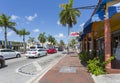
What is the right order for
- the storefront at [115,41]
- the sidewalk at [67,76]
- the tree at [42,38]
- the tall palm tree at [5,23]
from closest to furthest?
the sidewalk at [67,76] < the storefront at [115,41] < the tall palm tree at [5,23] < the tree at [42,38]

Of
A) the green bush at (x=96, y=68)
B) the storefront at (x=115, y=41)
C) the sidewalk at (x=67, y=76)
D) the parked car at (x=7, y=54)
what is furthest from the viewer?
the parked car at (x=7, y=54)

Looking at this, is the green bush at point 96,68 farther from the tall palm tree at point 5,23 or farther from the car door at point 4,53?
the tall palm tree at point 5,23

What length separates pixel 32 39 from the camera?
147750 mm

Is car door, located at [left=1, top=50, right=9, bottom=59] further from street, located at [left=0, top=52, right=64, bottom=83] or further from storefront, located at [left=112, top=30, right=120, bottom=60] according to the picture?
storefront, located at [left=112, top=30, right=120, bottom=60]

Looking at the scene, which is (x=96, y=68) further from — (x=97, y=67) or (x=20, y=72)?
(x=20, y=72)

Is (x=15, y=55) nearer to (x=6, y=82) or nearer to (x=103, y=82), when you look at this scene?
(x=6, y=82)

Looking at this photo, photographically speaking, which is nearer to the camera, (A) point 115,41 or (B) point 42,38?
(A) point 115,41

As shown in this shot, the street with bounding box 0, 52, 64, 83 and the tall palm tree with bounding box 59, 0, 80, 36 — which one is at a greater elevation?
the tall palm tree with bounding box 59, 0, 80, 36

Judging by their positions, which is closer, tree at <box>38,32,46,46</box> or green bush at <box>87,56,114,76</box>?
green bush at <box>87,56,114,76</box>

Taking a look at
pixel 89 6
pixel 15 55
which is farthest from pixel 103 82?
pixel 15 55

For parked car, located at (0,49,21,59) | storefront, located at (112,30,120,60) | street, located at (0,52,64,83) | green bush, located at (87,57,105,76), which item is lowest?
street, located at (0,52,64,83)

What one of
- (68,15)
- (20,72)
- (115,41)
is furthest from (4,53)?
(68,15)

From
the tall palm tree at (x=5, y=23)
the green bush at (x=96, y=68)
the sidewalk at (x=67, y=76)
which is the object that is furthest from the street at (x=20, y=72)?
the tall palm tree at (x=5, y=23)

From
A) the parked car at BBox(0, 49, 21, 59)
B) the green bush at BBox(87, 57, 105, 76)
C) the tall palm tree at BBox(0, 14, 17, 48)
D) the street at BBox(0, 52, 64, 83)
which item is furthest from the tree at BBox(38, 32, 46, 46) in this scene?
the green bush at BBox(87, 57, 105, 76)
